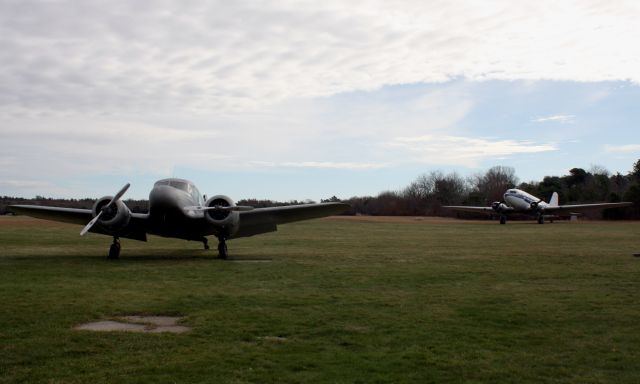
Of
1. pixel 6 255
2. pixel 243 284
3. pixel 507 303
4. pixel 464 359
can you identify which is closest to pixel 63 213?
pixel 6 255

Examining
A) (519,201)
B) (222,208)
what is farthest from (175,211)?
(519,201)

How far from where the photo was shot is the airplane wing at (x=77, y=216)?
679 inches

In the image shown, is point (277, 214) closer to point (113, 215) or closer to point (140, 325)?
point (113, 215)

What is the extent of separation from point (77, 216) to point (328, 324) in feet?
43.1

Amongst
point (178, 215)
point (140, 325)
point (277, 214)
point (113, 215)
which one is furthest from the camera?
point (277, 214)

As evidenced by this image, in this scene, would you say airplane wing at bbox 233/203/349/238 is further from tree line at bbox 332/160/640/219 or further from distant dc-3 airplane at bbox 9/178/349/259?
tree line at bbox 332/160/640/219

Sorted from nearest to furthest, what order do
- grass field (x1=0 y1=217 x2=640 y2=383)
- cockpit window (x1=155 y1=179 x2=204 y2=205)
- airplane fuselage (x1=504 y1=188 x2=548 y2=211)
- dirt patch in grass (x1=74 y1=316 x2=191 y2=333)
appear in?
grass field (x1=0 y1=217 x2=640 y2=383) → dirt patch in grass (x1=74 y1=316 x2=191 y2=333) → cockpit window (x1=155 y1=179 x2=204 y2=205) → airplane fuselage (x1=504 y1=188 x2=548 y2=211)

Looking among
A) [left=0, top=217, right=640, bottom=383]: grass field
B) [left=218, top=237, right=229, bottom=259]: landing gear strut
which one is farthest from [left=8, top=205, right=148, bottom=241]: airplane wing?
[left=0, top=217, right=640, bottom=383]: grass field

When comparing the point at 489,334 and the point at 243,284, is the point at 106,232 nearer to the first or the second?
the point at 243,284

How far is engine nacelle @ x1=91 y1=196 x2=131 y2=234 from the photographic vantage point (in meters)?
16.5

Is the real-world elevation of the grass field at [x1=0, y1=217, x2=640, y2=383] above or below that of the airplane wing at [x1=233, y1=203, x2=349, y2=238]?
below

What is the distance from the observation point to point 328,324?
7656 millimetres

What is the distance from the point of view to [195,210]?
1709 centimetres

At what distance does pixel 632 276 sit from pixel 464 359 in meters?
8.91
